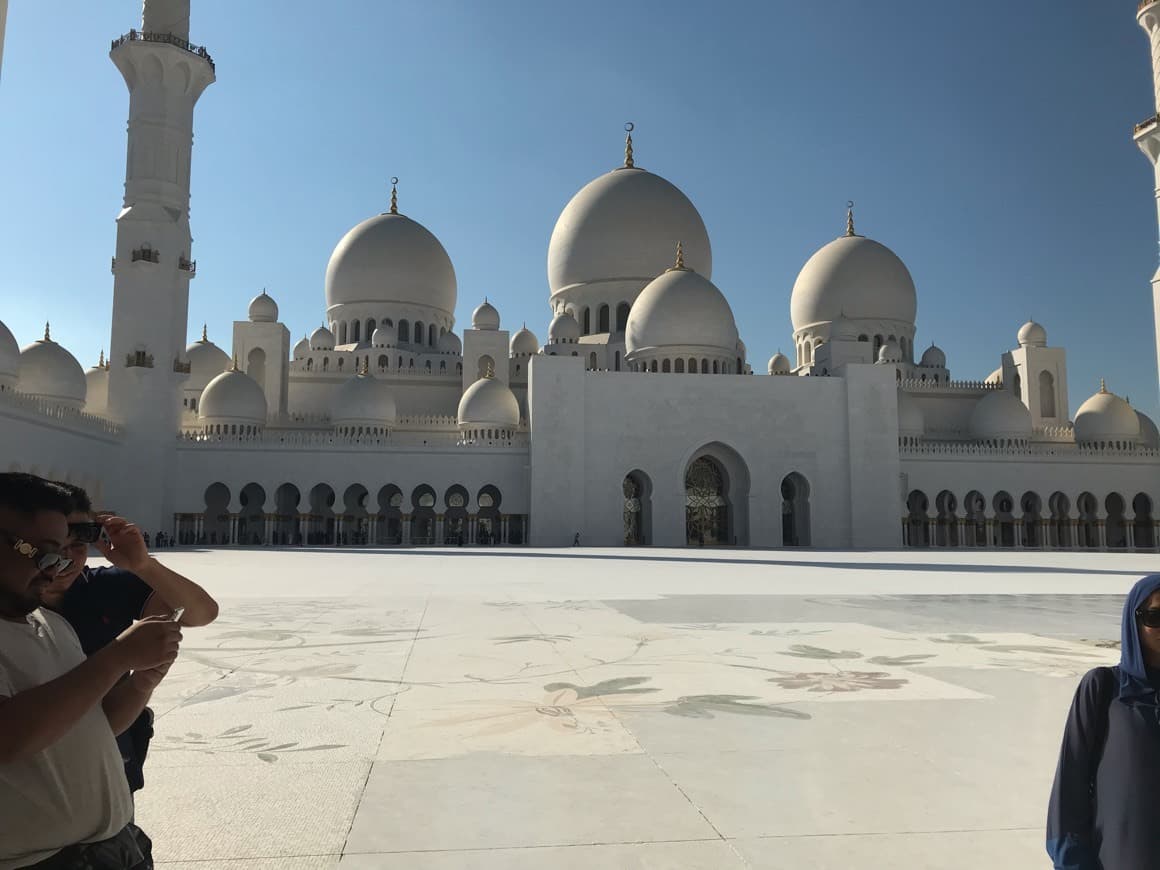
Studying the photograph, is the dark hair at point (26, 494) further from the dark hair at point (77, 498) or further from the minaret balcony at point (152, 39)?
the minaret balcony at point (152, 39)

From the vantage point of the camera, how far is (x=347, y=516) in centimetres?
2850

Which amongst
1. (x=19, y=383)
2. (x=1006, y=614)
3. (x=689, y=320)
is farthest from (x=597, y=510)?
(x=1006, y=614)

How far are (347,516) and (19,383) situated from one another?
29.9 ft

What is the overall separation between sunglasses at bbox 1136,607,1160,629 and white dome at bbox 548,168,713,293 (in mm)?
32008

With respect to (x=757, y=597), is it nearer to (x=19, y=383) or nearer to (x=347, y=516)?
(x=347, y=516)

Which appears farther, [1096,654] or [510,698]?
[1096,654]

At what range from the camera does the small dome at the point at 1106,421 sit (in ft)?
103

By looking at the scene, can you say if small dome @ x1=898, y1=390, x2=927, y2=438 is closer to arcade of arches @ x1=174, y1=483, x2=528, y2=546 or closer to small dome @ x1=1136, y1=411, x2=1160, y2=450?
small dome @ x1=1136, y1=411, x2=1160, y2=450

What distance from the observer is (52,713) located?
137 centimetres

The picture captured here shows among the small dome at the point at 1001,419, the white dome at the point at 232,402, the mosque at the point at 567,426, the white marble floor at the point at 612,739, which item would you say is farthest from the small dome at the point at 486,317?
the white marble floor at the point at 612,739

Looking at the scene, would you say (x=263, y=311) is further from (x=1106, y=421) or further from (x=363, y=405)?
(x=1106, y=421)

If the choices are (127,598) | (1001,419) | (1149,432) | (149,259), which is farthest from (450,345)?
(127,598)

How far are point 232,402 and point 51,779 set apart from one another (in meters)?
28.6

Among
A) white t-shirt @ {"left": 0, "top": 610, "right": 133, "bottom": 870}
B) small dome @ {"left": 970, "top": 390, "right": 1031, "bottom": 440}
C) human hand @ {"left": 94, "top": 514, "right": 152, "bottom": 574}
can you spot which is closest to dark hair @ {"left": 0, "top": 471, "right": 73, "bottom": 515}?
white t-shirt @ {"left": 0, "top": 610, "right": 133, "bottom": 870}
